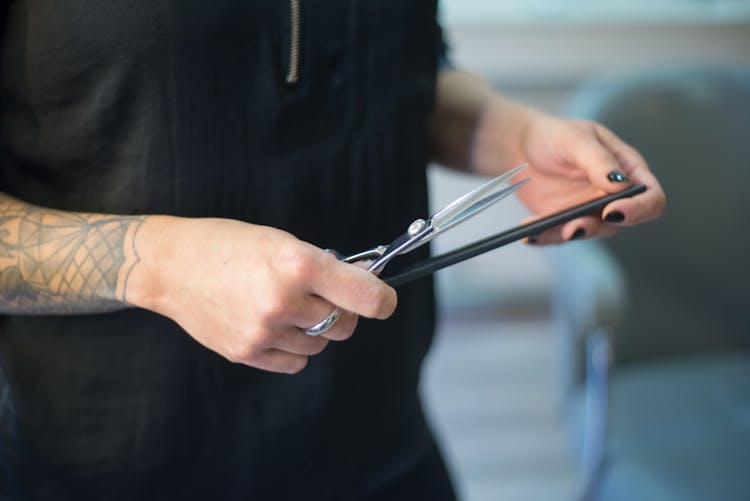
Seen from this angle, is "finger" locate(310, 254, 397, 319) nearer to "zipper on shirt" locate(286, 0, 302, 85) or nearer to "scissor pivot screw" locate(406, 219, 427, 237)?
"scissor pivot screw" locate(406, 219, 427, 237)

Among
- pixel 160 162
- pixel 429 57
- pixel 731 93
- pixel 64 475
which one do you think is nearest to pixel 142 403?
pixel 64 475

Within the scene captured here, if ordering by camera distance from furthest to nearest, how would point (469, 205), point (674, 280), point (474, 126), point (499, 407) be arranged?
point (499, 407) → point (674, 280) → point (474, 126) → point (469, 205)

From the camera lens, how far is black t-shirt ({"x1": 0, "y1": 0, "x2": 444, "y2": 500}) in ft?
1.86

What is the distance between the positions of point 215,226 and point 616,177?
0.32 m

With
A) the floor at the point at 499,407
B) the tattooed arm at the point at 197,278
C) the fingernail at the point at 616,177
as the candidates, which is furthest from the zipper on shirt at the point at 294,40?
the floor at the point at 499,407

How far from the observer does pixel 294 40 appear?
0.61 m

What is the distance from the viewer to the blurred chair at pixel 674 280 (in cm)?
114

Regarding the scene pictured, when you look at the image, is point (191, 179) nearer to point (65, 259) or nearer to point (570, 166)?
point (65, 259)

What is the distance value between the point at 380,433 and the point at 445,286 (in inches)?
64.1

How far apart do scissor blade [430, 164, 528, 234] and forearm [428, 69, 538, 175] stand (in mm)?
165

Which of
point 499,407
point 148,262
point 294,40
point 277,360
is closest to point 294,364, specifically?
point 277,360

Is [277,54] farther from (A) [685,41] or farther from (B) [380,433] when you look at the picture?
(A) [685,41]

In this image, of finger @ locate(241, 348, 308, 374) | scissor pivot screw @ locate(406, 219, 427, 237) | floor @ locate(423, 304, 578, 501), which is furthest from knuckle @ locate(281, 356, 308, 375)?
floor @ locate(423, 304, 578, 501)

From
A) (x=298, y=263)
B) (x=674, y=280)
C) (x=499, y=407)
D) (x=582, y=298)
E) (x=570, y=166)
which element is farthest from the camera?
(x=499, y=407)
